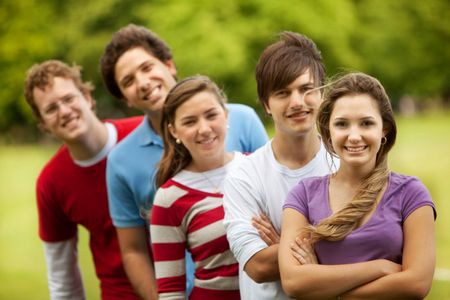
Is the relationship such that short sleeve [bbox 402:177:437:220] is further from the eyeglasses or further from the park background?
the park background

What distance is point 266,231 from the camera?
3.08m

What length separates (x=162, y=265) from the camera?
3.46 m

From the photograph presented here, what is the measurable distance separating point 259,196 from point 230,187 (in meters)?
0.12

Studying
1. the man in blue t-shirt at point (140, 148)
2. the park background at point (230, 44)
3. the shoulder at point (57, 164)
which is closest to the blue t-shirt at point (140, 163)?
the man in blue t-shirt at point (140, 148)

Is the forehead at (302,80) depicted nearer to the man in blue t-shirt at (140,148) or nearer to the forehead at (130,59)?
the man in blue t-shirt at (140,148)

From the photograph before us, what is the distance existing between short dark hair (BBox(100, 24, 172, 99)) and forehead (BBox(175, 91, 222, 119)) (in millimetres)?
809

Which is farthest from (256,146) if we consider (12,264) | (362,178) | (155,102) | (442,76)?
(442,76)

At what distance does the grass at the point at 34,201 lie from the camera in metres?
11.3

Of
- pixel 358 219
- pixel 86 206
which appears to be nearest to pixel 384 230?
pixel 358 219

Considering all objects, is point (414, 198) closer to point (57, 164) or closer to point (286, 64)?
point (286, 64)

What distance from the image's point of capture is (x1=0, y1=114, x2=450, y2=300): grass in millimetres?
11312

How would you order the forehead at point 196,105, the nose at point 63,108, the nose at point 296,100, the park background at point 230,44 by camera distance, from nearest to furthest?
the nose at point 296,100 < the forehead at point 196,105 < the nose at point 63,108 < the park background at point 230,44

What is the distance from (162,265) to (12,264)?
11341 mm

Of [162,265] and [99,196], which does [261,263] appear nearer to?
[162,265]
